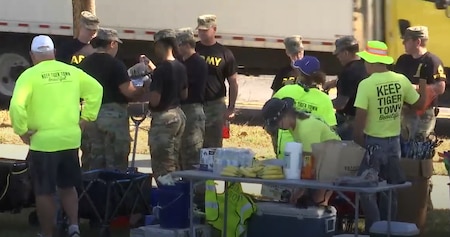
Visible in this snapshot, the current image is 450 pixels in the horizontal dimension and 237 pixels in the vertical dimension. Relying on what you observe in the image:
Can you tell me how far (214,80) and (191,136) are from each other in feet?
2.32

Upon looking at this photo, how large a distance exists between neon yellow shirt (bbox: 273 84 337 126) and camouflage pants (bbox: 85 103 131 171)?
69.8 inches

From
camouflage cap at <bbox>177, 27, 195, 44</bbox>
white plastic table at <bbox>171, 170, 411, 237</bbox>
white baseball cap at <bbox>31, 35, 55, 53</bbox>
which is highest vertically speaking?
camouflage cap at <bbox>177, 27, 195, 44</bbox>

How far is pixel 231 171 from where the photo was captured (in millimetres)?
7684

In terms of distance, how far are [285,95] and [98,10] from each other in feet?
31.1

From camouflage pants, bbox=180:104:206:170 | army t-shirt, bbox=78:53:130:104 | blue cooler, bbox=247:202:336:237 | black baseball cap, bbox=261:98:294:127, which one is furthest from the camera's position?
camouflage pants, bbox=180:104:206:170

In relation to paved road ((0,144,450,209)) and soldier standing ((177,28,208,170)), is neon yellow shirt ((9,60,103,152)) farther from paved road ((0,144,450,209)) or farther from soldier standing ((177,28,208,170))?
paved road ((0,144,450,209))

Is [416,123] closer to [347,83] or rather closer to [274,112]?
[347,83]

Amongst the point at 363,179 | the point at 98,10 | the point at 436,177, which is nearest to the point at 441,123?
the point at 436,177

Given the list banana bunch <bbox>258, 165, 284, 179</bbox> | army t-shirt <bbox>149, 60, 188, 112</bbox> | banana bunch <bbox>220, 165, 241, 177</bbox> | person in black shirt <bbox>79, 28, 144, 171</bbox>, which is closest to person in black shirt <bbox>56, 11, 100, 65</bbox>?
person in black shirt <bbox>79, 28, 144, 171</bbox>

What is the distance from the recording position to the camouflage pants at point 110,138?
9.59 metres

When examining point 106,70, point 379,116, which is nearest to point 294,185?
point 379,116

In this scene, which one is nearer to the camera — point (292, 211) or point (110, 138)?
point (292, 211)

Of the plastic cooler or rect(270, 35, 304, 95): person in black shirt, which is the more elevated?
rect(270, 35, 304, 95): person in black shirt

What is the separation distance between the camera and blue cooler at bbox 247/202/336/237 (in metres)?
7.86
